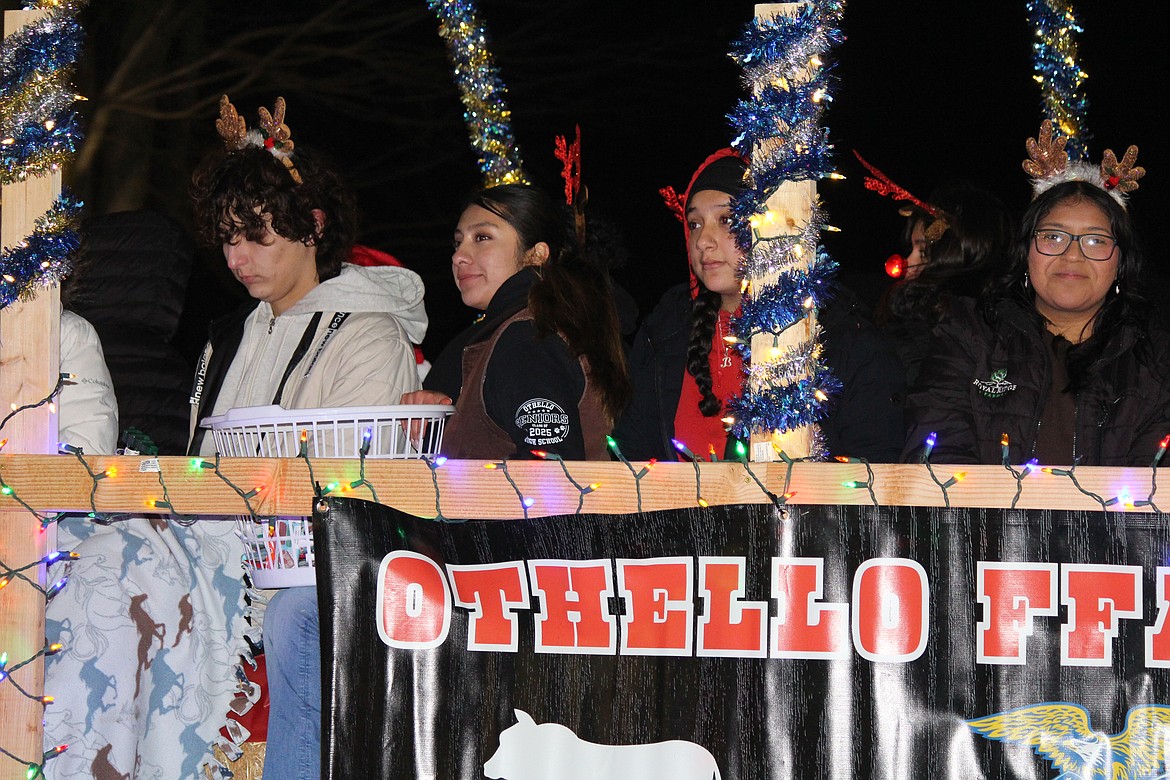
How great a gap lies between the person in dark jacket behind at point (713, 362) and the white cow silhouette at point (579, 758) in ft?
3.86

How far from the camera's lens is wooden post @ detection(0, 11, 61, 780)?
278cm

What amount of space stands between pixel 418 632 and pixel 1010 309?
2048 millimetres

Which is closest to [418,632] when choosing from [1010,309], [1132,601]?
[1132,601]

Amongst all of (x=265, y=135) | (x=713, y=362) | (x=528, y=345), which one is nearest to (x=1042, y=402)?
(x=713, y=362)

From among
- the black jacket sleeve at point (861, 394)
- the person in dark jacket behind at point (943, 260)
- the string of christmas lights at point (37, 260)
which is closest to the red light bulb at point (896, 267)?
the person in dark jacket behind at point (943, 260)

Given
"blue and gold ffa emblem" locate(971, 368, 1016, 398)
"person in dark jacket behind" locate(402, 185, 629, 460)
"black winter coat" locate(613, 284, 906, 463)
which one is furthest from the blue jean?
"blue and gold ffa emblem" locate(971, 368, 1016, 398)

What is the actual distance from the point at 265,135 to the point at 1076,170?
7.81 ft

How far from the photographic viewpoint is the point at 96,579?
3256 mm

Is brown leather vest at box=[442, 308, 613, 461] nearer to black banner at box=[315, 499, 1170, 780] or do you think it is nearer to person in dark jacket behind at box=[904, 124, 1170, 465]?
person in dark jacket behind at box=[904, 124, 1170, 465]

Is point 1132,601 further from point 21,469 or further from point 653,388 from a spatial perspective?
point 21,469

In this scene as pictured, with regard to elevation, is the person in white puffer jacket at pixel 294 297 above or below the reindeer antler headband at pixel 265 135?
below

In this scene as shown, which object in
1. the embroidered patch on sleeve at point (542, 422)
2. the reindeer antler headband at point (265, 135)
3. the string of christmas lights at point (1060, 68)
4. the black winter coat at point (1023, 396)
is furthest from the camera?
the string of christmas lights at point (1060, 68)

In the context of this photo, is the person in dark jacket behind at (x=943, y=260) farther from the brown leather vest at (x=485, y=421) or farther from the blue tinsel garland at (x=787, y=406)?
the blue tinsel garland at (x=787, y=406)

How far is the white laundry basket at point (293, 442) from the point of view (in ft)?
9.69
